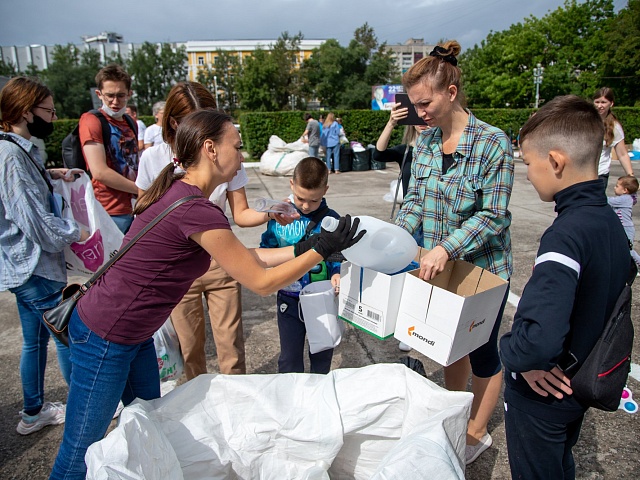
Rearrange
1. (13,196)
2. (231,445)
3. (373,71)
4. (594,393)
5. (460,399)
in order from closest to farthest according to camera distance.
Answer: (594,393), (460,399), (231,445), (13,196), (373,71)

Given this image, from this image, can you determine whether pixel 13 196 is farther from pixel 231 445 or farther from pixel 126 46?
pixel 126 46

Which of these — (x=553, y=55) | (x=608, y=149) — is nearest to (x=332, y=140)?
(x=608, y=149)

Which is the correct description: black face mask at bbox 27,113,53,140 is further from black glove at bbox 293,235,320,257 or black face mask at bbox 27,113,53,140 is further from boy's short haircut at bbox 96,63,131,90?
black glove at bbox 293,235,320,257

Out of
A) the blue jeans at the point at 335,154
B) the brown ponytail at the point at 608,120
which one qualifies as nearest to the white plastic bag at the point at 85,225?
the brown ponytail at the point at 608,120

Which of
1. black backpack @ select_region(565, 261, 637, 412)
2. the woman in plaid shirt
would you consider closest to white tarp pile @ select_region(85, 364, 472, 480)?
black backpack @ select_region(565, 261, 637, 412)

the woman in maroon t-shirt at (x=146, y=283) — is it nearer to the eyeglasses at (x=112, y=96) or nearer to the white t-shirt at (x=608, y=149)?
the eyeglasses at (x=112, y=96)

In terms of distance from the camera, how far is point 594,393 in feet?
4.40

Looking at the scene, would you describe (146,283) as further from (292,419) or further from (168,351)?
(168,351)

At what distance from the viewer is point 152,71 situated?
6656cm

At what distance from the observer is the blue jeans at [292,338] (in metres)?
2.43

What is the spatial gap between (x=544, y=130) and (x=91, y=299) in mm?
1762

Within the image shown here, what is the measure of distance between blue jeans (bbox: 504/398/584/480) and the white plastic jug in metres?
0.76

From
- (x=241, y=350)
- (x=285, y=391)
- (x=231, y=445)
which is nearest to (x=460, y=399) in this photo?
(x=285, y=391)

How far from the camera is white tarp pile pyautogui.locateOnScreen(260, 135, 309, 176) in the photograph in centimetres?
1321
